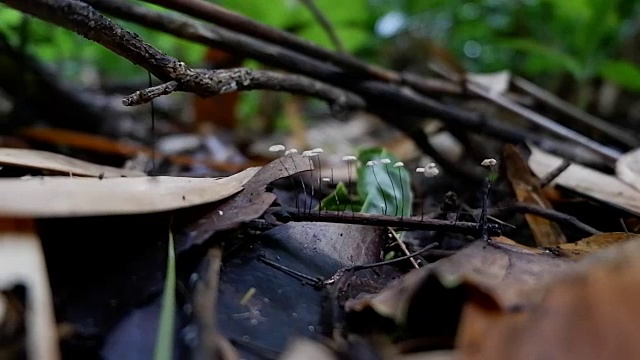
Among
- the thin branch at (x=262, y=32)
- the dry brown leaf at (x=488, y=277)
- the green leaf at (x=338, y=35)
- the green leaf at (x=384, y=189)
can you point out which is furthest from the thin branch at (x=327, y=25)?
the dry brown leaf at (x=488, y=277)

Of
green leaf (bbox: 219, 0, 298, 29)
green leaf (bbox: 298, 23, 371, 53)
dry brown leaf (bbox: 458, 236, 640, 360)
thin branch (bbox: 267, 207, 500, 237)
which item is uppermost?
green leaf (bbox: 219, 0, 298, 29)

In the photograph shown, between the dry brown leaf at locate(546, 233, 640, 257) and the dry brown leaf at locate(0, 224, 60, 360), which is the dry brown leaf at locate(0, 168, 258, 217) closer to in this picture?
the dry brown leaf at locate(0, 224, 60, 360)

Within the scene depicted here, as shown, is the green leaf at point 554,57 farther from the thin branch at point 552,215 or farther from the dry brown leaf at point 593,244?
the dry brown leaf at point 593,244

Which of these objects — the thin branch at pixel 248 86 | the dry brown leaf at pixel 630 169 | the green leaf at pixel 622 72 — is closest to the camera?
the thin branch at pixel 248 86

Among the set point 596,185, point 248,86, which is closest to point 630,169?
point 596,185

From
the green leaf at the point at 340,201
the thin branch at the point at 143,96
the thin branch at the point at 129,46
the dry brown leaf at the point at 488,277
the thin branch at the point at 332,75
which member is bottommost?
the dry brown leaf at the point at 488,277

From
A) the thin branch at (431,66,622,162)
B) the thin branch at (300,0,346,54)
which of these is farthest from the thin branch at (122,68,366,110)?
the thin branch at (431,66,622,162)

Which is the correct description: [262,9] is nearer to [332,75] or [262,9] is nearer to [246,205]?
[332,75]
